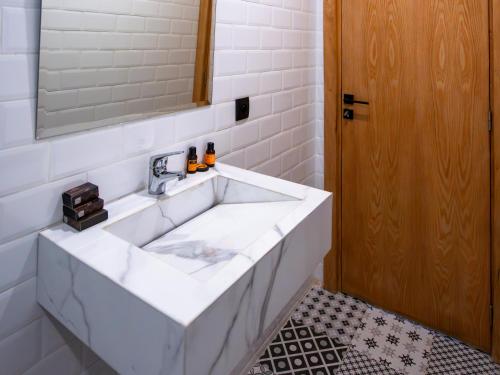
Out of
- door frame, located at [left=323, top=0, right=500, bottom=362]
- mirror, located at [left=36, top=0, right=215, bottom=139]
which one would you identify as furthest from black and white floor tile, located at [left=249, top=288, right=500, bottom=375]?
mirror, located at [left=36, top=0, right=215, bottom=139]

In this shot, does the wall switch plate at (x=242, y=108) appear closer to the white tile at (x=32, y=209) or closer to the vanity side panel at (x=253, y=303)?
the vanity side panel at (x=253, y=303)

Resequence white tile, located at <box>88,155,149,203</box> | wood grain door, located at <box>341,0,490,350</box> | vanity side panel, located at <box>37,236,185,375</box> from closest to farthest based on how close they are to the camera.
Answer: vanity side panel, located at <box>37,236,185,375</box>, white tile, located at <box>88,155,149,203</box>, wood grain door, located at <box>341,0,490,350</box>

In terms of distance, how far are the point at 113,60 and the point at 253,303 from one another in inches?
28.4

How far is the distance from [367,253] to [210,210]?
1.19 meters

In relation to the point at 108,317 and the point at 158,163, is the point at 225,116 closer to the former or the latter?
the point at 158,163

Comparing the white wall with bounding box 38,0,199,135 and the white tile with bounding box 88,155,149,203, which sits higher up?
the white wall with bounding box 38,0,199,135

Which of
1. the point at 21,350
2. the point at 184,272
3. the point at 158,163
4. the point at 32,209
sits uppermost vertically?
the point at 158,163

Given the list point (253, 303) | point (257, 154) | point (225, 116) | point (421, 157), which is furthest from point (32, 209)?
point (421, 157)

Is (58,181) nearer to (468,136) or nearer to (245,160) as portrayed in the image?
(245,160)

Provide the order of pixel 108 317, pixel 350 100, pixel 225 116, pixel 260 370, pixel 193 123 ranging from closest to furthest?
pixel 108 317, pixel 193 123, pixel 225 116, pixel 260 370, pixel 350 100

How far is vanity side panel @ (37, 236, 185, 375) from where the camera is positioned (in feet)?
1.98

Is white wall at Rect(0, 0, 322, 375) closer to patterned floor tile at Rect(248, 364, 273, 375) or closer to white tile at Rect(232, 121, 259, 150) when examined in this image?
white tile at Rect(232, 121, 259, 150)

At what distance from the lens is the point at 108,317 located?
705 millimetres

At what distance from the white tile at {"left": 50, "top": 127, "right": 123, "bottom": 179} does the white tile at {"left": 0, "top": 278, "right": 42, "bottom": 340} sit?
0.27 metres
